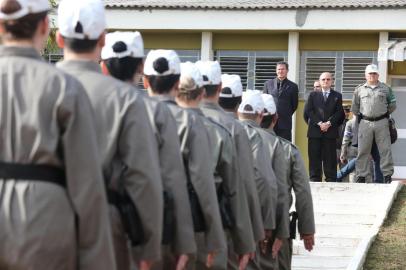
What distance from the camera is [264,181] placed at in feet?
27.1

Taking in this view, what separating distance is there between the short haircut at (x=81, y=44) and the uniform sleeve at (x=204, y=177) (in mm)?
1385

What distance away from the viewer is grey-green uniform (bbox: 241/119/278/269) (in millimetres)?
8273

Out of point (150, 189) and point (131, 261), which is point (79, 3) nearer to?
point (150, 189)

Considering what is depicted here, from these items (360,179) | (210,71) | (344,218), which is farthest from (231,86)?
(360,179)

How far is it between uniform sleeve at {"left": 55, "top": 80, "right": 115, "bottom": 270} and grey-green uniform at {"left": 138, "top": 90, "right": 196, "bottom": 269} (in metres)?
1.34

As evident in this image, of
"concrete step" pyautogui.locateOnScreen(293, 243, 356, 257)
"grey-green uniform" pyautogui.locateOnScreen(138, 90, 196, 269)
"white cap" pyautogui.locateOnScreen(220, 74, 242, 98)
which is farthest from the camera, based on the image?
"concrete step" pyautogui.locateOnScreen(293, 243, 356, 257)

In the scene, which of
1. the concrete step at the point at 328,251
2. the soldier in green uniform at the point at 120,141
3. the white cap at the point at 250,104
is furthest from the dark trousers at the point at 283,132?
the soldier in green uniform at the point at 120,141

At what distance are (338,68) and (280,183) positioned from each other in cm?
1497

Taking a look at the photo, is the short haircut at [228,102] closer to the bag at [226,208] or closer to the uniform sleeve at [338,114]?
the bag at [226,208]

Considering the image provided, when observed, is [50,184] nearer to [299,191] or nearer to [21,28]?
[21,28]

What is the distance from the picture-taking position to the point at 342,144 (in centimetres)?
1833

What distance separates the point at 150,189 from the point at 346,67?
19.0 metres

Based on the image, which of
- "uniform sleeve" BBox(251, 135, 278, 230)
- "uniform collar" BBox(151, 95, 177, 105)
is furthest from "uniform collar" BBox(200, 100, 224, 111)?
"uniform collar" BBox(151, 95, 177, 105)

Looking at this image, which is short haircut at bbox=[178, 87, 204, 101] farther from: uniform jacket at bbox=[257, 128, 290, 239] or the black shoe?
the black shoe
